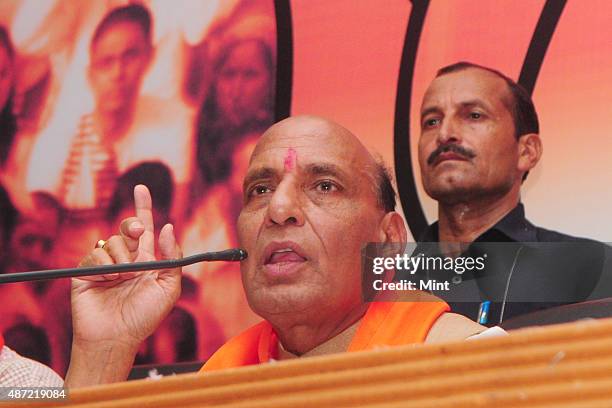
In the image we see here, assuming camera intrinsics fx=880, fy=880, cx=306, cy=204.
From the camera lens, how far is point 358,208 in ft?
4.97

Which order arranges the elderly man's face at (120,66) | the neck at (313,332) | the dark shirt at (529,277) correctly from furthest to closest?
the elderly man's face at (120,66)
the dark shirt at (529,277)
the neck at (313,332)

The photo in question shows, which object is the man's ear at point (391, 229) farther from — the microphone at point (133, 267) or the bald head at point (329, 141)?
the microphone at point (133, 267)

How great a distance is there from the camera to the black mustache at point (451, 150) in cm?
192

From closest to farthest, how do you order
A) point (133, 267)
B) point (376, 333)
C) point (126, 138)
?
point (133, 267)
point (376, 333)
point (126, 138)

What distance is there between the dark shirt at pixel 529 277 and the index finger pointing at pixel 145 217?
24.7 inches

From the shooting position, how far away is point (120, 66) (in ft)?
8.14

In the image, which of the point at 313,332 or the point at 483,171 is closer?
the point at 313,332

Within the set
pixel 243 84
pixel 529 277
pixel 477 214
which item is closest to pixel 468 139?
pixel 477 214

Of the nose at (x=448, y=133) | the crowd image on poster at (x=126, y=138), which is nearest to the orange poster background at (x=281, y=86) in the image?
the crowd image on poster at (x=126, y=138)

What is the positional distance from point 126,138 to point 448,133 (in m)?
0.94

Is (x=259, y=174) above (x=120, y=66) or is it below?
below

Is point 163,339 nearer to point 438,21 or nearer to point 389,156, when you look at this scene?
point 389,156

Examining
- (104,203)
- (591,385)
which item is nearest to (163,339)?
(104,203)

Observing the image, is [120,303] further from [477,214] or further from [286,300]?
[477,214]
